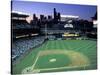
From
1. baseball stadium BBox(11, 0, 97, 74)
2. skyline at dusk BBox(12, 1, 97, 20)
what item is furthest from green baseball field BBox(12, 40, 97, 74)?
skyline at dusk BBox(12, 1, 97, 20)

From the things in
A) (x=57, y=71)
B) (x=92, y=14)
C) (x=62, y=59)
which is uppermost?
(x=92, y=14)

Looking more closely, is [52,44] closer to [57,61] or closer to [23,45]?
[57,61]

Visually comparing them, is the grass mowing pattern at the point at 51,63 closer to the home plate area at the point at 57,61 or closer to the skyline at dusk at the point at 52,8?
the home plate area at the point at 57,61

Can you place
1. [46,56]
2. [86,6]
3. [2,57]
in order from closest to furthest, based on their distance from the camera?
[2,57] → [46,56] → [86,6]

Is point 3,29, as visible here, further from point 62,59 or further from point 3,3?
point 62,59

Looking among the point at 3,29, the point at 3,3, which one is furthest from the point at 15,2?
the point at 3,29

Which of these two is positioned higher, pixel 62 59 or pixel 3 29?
pixel 3 29

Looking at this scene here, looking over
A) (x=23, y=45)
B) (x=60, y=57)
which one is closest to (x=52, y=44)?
(x=60, y=57)
